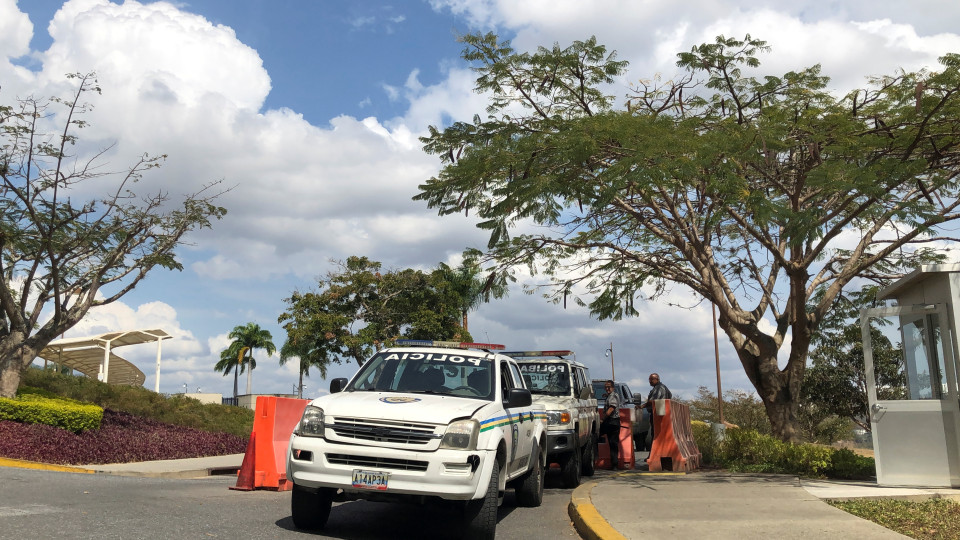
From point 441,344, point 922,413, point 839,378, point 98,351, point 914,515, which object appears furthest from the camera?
point 98,351

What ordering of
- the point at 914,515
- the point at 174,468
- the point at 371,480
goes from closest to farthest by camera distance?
1. the point at 371,480
2. the point at 914,515
3. the point at 174,468

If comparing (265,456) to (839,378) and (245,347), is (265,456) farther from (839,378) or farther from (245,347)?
(245,347)

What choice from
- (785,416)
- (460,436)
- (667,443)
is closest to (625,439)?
(667,443)

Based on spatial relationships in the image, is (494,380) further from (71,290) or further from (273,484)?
Answer: (71,290)

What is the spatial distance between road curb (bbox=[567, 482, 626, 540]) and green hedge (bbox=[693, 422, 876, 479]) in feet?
16.5

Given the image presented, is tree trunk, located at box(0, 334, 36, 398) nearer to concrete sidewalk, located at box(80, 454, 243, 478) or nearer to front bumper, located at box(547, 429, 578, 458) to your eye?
concrete sidewalk, located at box(80, 454, 243, 478)

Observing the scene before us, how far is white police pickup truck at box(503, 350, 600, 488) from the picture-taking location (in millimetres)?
11555

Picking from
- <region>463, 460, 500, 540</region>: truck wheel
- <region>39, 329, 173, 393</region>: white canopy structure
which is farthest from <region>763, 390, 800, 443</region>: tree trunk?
<region>39, 329, 173, 393</region>: white canopy structure

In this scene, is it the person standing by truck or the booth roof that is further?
the booth roof

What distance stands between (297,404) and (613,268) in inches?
394

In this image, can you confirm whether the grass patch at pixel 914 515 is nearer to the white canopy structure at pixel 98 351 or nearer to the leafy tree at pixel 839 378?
the leafy tree at pixel 839 378

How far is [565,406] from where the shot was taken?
11859 mm

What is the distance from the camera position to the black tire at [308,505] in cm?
715

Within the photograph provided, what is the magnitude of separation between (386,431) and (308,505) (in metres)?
1.12
